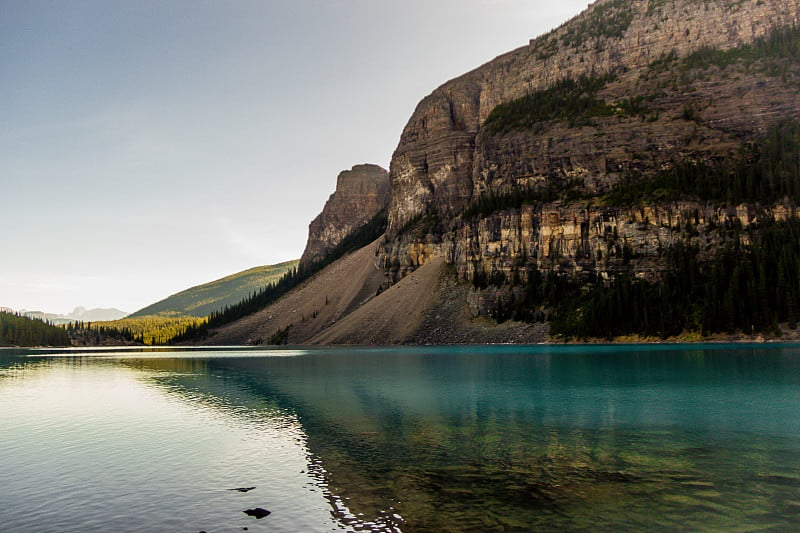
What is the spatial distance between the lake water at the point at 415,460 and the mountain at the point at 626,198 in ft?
271

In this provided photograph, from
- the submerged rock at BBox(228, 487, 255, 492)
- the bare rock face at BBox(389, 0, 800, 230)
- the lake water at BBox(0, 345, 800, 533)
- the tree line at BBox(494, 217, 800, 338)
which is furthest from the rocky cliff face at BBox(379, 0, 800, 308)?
the submerged rock at BBox(228, 487, 255, 492)

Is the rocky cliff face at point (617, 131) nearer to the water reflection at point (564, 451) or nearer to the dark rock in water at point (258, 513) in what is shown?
the water reflection at point (564, 451)

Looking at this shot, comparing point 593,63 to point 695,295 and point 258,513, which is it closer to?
point 695,295

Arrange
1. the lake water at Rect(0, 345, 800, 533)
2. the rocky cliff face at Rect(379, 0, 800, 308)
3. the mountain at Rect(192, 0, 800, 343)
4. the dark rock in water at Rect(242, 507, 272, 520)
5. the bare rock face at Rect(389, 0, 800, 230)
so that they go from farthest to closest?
1. the bare rock face at Rect(389, 0, 800, 230)
2. the rocky cliff face at Rect(379, 0, 800, 308)
3. the mountain at Rect(192, 0, 800, 343)
4. the dark rock in water at Rect(242, 507, 272, 520)
5. the lake water at Rect(0, 345, 800, 533)

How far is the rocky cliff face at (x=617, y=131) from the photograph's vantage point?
132125 mm

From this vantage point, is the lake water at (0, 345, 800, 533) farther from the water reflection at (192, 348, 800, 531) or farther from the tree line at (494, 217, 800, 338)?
the tree line at (494, 217, 800, 338)

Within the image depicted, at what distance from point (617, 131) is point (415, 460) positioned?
147417 millimetres

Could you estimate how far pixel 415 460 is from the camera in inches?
767

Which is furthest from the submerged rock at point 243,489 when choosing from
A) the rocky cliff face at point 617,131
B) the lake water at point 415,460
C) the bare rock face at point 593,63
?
the bare rock face at point 593,63

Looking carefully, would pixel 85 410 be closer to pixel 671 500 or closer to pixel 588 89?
pixel 671 500

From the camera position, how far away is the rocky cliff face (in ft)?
433

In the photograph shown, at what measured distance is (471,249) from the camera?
165 metres

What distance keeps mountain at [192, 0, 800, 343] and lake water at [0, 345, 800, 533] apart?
82.7 metres

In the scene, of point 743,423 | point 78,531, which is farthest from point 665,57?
point 78,531
